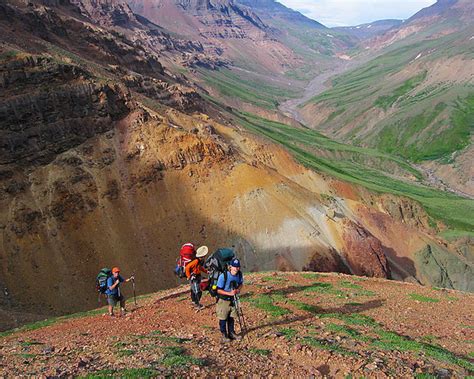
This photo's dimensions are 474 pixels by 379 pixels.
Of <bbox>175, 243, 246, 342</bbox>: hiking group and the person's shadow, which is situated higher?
<bbox>175, 243, 246, 342</bbox>: hiking group

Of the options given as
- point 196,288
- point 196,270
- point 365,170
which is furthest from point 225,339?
point 365,170

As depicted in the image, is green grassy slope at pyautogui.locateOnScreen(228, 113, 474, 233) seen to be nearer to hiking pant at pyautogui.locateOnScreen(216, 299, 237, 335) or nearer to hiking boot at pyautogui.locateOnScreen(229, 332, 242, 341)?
hiking boot at pyautogui.locateOnScreen(229, 332, 242, 341)

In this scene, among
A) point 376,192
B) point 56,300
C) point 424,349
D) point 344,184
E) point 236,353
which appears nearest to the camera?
point 236,353

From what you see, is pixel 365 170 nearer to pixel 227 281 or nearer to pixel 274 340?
pixel 274 340

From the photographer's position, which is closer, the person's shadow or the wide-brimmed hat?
the person's shadow

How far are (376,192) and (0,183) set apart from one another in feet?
209

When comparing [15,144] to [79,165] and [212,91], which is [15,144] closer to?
[79,165]

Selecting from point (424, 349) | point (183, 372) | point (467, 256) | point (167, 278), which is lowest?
point (467, 256)

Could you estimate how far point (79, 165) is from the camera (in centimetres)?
4016

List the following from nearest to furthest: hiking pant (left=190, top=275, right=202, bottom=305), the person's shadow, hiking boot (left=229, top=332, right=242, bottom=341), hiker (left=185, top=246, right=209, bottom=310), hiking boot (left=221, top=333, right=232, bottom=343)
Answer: hiking boot (left=221, top=333, right=232, bottom=343) < hiking boot (left=229, top=332, right=242, bottom=341) < the person's shadow < hiker (left=185, top=246, right=209, bottom=310) < hiking pant (left=190, top=275, right=202, bottom=305)

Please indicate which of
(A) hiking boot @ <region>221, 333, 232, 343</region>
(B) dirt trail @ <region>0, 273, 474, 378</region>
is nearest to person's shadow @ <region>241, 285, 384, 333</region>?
(B) dirt trail @ <region>0, 273, 474, 378</region>

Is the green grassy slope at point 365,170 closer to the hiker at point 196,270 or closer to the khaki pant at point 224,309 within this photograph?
the hiker at point 196,270

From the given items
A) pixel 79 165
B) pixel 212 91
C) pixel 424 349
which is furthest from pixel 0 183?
pixel 212 91

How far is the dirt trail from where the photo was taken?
35.8ft
